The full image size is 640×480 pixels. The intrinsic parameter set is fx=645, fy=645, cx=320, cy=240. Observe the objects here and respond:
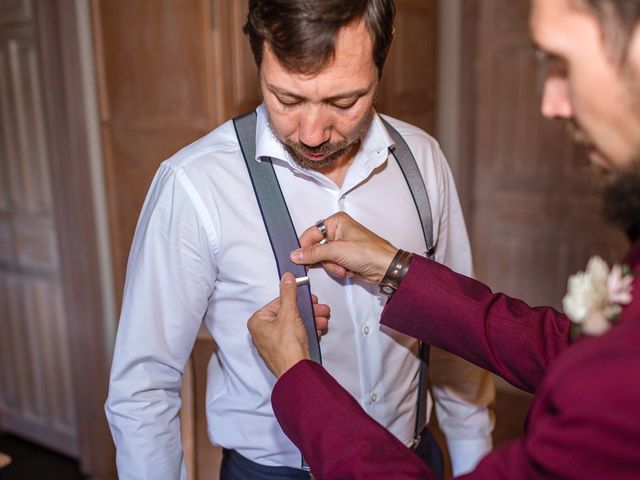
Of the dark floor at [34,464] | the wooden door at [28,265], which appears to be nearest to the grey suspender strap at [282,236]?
Answer: the wooden door at [28,265]

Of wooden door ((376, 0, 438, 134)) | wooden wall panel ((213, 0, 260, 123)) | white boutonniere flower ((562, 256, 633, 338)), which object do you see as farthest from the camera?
wooden door ((376, 0, 438, 134))

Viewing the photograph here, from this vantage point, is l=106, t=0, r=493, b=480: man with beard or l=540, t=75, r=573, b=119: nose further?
l=106, t=0, r=493, b=480: man with beard

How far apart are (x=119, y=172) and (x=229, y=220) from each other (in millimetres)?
1496

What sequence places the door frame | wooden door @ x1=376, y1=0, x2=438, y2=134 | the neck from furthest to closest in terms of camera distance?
wooden door @ x1=376, y1=0, x2=438, y2=134 < the door frame < the neck

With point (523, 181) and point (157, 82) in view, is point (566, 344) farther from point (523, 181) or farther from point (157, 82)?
point (523, 181)

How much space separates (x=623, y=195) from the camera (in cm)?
80

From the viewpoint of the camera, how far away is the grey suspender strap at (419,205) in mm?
1361

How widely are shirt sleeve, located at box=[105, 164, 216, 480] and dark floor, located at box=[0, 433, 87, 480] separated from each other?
215 centimetres

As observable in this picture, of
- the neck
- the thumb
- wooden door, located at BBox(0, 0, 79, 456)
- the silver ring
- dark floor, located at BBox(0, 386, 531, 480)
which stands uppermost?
the neck

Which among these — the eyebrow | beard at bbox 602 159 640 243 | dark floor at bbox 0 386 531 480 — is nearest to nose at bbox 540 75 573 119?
beard at bbox 602 159 640 243

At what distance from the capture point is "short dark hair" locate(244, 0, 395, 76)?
107cm

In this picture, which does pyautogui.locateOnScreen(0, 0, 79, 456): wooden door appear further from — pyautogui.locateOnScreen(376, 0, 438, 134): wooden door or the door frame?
pyautogui.locateOnScreen(376, 0, 438, 134): wooden door

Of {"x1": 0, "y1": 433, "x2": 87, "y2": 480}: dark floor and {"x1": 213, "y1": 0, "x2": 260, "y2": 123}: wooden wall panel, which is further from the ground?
{"x1": 213, "y1": 0, "x2": 260, "y2": 123}: wooden wall panel

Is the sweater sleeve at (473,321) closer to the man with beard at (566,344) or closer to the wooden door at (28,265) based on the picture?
the man with beard at (566,344)
